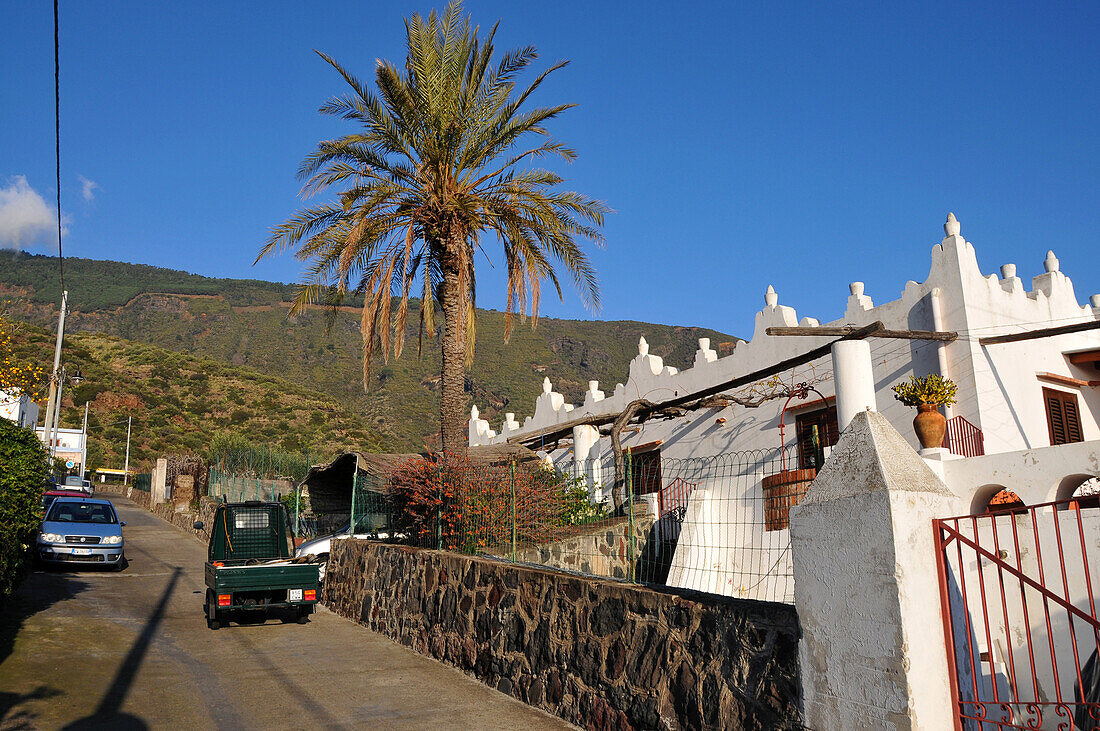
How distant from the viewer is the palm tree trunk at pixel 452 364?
45.7 feet

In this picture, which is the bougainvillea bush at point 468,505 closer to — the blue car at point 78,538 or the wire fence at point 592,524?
the wire fence at point 592,524

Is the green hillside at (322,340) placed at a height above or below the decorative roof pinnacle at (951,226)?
above

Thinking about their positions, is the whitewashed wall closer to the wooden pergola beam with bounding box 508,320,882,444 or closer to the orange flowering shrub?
the wooden pergola beam with bounding box 508,320,882,444

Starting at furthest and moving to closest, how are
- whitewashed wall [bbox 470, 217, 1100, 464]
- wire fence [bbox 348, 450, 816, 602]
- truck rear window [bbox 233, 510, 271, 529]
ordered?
truck rear window [bbox 233, 510, 271, 529], whitewashed wall [bbox 470, 217, 1100, 464], wire fence [bbox 348, 450, 816, 602]

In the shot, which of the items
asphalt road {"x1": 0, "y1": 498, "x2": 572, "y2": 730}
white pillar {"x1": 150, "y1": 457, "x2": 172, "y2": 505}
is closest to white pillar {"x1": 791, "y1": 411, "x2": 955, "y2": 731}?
asphalt road {"x1": 0, "y1": 498, "x2": 572, "y2": 730}

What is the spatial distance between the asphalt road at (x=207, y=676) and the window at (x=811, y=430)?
8.96 m

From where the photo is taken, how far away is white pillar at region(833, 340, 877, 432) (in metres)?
7.56

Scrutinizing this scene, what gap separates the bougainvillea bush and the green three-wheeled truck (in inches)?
74.9

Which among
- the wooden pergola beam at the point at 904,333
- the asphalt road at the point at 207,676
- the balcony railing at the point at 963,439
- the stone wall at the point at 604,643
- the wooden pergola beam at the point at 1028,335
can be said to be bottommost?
the asphalt road at the point at 207,676

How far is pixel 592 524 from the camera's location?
1352 cm

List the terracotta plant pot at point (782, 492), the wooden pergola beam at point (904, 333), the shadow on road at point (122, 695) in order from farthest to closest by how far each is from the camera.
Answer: the wooden pergola beam at point (904, 333), the terracotta plant pot at point (782, 492), the shadow on road at point (122, 695)

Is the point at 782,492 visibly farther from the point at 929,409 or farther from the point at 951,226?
the point at 951,226

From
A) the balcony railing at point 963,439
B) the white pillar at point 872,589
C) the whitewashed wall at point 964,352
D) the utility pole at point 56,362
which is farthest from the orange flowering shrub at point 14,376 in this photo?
the balcony railing at point 963,439

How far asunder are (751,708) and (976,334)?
10980 mm
